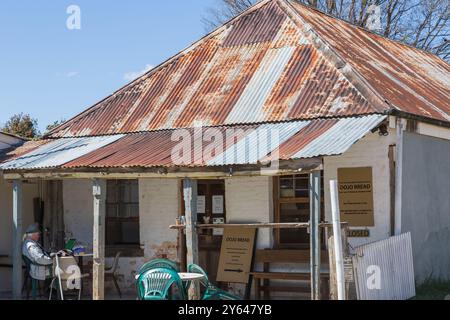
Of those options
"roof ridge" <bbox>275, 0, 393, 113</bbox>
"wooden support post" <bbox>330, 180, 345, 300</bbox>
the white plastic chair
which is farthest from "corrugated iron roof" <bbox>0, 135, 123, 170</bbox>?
"wooden support post" <bbox>330, 180, 345, 300</bbox>

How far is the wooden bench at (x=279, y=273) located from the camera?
12.4 metres

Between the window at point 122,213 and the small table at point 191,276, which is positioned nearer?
the small table at point 191,276

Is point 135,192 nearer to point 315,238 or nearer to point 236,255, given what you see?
point 236,255

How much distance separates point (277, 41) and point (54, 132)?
15.3 feet

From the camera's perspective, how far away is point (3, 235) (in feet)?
47.3

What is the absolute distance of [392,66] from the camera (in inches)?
580

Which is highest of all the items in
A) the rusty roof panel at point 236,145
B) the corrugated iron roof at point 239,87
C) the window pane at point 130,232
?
the corrugated iron roof at point 239,87

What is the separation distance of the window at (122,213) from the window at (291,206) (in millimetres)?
3016

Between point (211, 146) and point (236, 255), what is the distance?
2556 mm

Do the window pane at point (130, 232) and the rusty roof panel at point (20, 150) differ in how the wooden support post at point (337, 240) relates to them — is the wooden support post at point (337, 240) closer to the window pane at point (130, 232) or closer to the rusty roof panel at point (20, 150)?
the window pane at point (130, 232)

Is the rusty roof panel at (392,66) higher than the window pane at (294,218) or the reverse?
higher

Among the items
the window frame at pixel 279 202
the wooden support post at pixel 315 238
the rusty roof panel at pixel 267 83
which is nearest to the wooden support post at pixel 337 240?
the wooden support post at pixel 315 238

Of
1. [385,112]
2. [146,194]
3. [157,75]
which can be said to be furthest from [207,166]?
[157,75]

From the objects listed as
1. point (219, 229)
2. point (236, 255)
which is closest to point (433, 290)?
point (236, 255)
